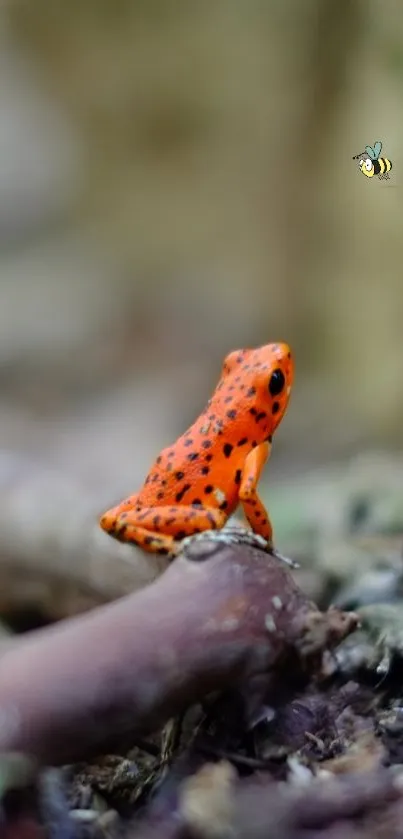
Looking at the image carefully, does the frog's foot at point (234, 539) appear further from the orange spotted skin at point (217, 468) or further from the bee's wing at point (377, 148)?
the bee's wing at point (377, 148)

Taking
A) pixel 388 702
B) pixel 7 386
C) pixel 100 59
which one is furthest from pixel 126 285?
pixel 388 702

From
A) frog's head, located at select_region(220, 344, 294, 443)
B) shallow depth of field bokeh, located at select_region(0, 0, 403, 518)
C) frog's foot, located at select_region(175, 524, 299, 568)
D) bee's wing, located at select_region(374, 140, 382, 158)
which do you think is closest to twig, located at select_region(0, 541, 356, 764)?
frog's foot, located at select_region(175, 524, 299, 568)

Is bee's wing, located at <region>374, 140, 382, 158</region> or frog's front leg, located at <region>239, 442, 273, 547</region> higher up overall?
bee's wing, located at <region>374, 140, 382, 158</region>

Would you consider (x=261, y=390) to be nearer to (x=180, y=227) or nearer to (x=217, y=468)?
(x=217, y=468)

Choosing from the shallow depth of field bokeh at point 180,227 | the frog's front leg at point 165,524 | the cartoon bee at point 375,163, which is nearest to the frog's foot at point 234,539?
the frog's front leg at point 165,524

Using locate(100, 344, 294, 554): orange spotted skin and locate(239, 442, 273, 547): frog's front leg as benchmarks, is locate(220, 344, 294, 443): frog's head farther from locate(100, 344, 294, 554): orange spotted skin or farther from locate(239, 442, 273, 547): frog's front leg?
locate(239, 442, 273, 547): frog's front leg
